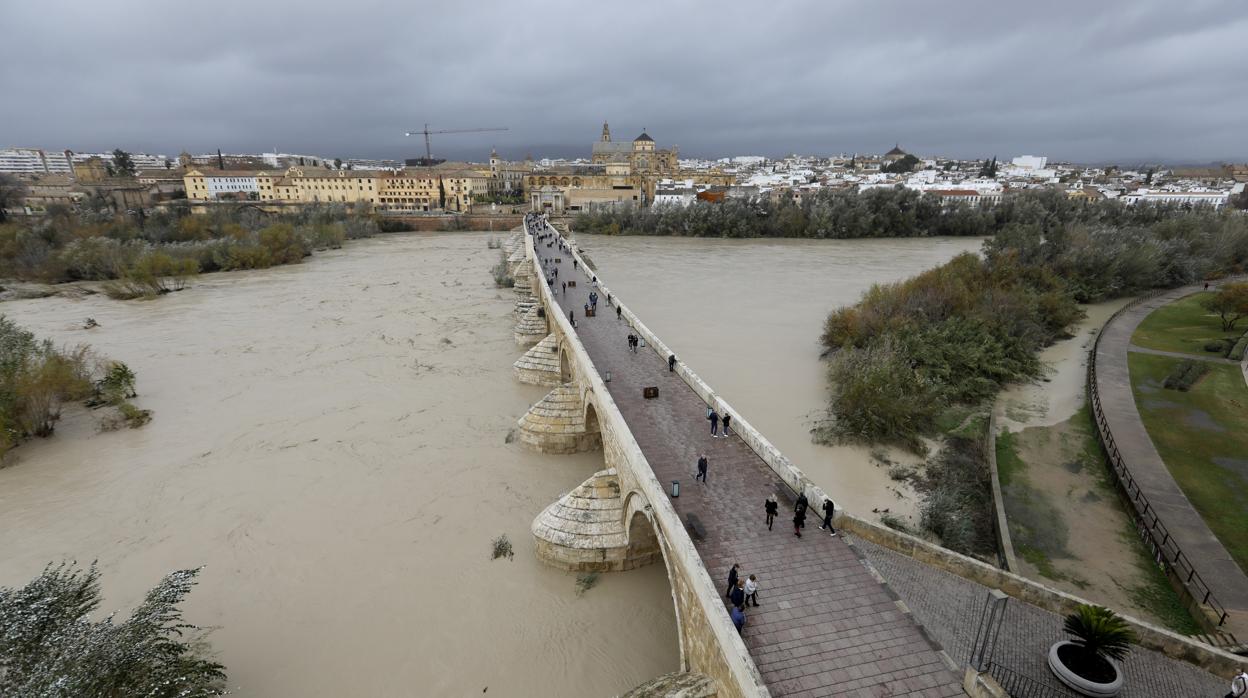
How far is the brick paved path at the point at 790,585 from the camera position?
5285 millimetres

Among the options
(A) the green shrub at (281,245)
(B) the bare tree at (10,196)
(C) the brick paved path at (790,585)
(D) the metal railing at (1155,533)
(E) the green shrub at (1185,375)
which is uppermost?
(B) the bare tree at (10,196)

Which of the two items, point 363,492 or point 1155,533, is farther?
point 363,492

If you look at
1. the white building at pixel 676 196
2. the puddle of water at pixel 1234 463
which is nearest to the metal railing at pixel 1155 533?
the puddle of water at pixel 1234 463

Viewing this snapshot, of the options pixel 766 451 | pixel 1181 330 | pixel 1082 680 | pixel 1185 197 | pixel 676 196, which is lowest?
pixel 1181 330

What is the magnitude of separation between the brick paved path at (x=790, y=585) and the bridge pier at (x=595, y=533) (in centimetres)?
107

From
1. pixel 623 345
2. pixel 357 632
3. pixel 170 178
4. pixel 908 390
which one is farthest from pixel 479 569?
Answer: pixel 170 178

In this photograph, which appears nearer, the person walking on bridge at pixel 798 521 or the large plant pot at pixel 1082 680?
the large plant pot at pixel 1082 680

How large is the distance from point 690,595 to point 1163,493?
31.9ft

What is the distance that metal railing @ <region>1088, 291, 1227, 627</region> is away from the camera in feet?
25.1

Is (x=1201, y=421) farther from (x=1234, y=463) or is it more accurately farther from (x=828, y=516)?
(x=828, y=516)

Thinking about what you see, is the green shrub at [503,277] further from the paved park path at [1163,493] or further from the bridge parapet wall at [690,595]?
the paved park path at [1163,493]

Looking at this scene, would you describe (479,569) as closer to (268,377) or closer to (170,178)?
(268,377)

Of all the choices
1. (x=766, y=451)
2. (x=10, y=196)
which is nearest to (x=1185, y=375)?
(x=766, y=451)

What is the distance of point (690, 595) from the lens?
635 cm
